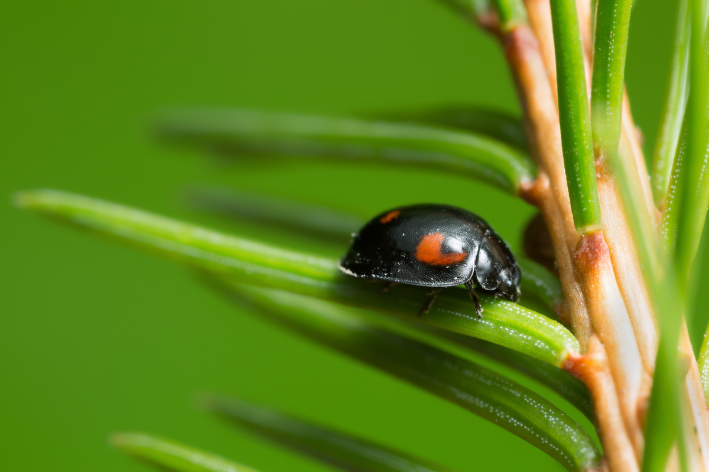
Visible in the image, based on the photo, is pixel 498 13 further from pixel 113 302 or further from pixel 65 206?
pixel 113 302

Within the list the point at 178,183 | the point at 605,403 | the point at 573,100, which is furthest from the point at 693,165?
the point at 178,183

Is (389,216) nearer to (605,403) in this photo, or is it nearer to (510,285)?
(510,285)

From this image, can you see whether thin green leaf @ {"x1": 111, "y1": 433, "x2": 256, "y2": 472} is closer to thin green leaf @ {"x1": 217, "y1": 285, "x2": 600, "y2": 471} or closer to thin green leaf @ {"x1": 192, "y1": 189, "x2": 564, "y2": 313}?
thin green leaf @ {"x1": 217, "y1": 285, "x2": 600, "y2": 471}

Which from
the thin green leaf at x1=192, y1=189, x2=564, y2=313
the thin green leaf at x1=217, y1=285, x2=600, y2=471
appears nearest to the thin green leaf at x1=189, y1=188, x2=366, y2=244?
the thin green leaf at x1=192, y1=189, x2=564, y2=313

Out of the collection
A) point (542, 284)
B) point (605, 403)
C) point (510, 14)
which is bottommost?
point (605, 403)

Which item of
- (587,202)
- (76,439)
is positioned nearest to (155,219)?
(587,202)

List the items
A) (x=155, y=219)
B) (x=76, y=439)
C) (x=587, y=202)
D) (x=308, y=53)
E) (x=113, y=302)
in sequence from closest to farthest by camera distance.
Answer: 1. (x=587, y=202)
2. (x=155, y=219)
3. (x=76, y=439)
4. (x=113, y=302)
5. (x=308, y=53)
